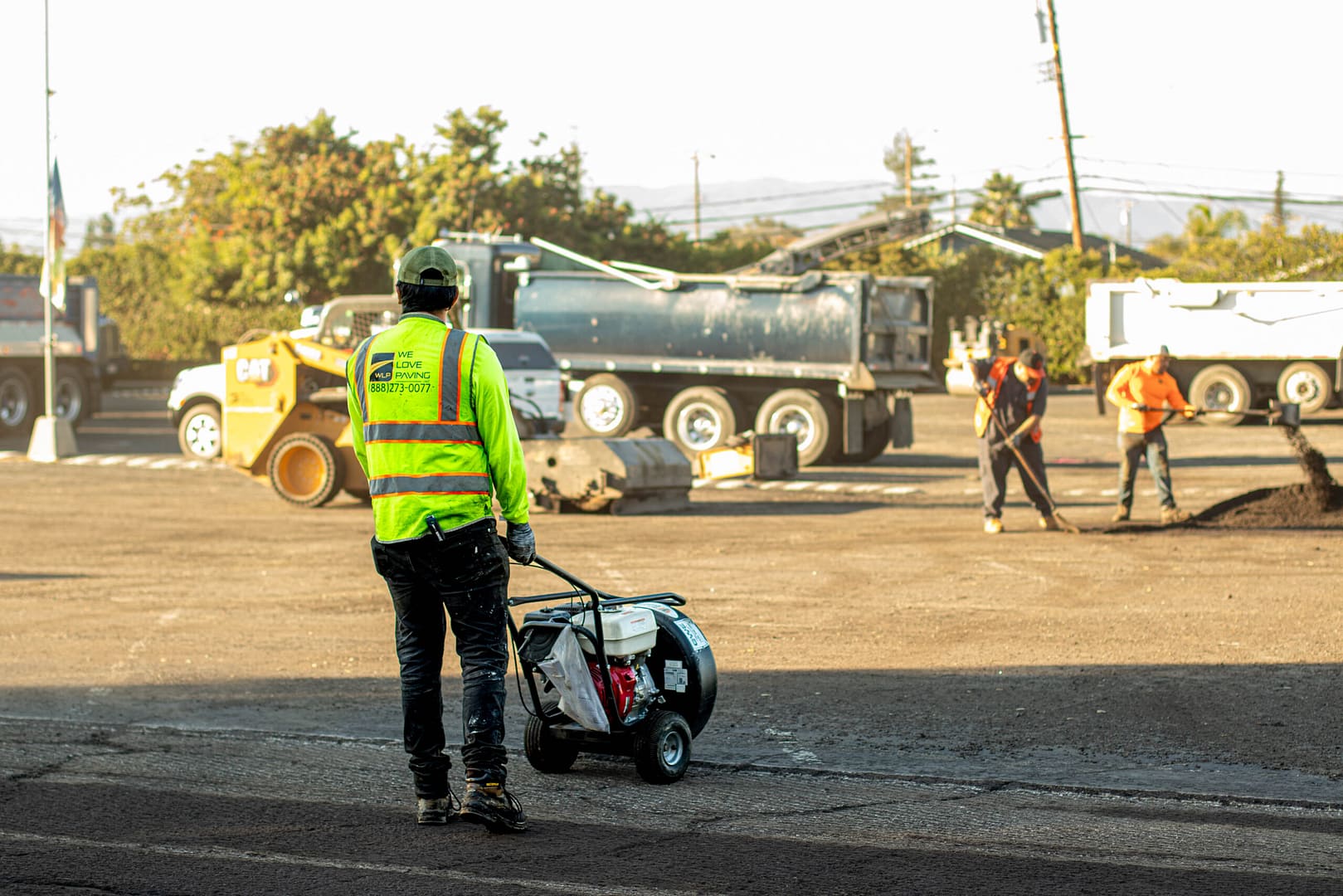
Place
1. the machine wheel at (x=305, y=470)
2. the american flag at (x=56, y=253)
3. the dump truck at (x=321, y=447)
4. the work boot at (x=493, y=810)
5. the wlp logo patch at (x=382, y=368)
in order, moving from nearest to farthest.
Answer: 1. the work boot at (x=493, y=810)
2. the wlp logo patch at (x=382, y=368)
3. the dump truck at (x=321, y=447)
4. the machine wheel at (x=305, y=470)
5. the american flag at (x=56, y=253)

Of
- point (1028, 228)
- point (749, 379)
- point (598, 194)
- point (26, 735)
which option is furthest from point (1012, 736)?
point (1028, 228)

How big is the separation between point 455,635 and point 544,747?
0.98 meters

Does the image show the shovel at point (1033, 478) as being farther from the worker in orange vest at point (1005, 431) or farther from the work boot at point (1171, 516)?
the work boot at point (1171, 516)

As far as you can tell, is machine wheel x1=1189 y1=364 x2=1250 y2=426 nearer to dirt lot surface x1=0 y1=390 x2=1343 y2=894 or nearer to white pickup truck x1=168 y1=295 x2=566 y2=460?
white pickup truck x1=168 y1=295 x2=566 y2=460

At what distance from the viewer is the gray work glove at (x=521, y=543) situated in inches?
219

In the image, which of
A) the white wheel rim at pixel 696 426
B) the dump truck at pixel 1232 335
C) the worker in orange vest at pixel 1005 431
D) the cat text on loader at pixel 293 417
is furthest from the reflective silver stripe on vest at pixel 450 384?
the dump truck at pixel 1232 335

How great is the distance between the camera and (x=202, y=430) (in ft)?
79.4

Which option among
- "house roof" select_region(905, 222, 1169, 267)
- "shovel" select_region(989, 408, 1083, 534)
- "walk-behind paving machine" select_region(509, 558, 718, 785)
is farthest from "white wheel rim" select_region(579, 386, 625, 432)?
"house roof" select_region(905, 222, 1169, 267)

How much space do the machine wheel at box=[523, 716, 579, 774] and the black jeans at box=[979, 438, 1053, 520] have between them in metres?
9.45

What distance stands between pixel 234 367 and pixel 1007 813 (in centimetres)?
1459

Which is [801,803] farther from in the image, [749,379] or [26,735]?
[749,379]

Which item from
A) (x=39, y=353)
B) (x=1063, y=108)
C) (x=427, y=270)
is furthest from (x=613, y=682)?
(x=1063, y=108)

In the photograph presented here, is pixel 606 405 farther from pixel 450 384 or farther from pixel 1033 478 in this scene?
pixel 450 384

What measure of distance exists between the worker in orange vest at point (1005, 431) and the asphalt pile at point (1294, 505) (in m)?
1.74
